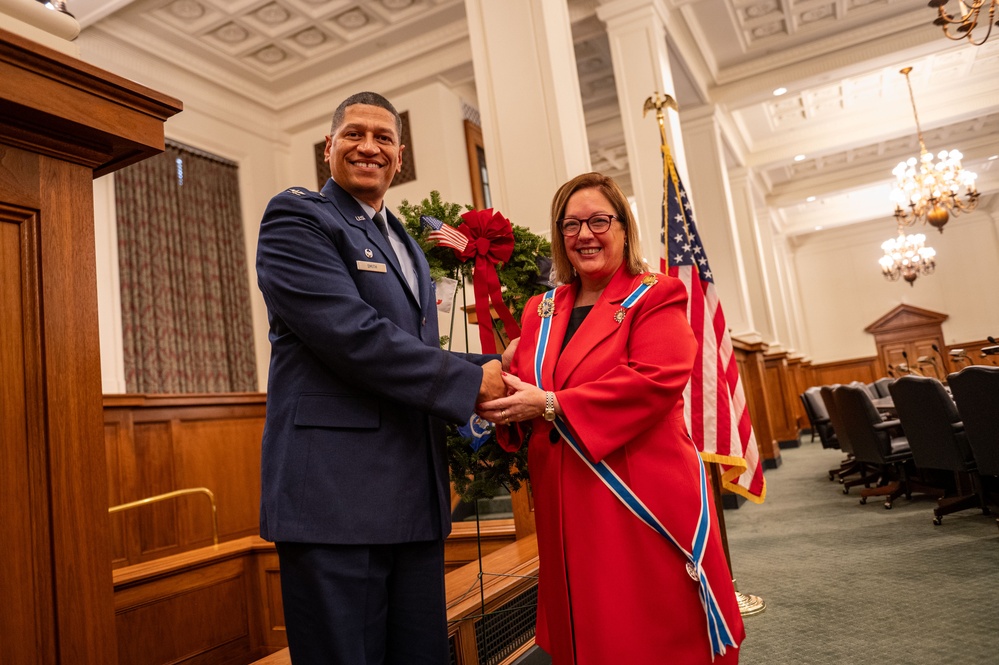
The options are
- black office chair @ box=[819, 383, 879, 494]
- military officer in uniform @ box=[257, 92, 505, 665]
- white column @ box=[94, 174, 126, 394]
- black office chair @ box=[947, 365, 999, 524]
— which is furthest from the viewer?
white column @ box=[94, 174, 126, 394]

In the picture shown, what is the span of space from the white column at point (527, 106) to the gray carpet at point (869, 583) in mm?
2333

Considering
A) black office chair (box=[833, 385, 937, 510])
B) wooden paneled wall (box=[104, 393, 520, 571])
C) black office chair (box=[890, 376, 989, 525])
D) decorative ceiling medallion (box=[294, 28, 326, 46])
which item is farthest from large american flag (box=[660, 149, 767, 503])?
decorative ceiling medallion (box=[294, 28, 326, 46])

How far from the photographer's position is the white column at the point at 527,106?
14.3 feet

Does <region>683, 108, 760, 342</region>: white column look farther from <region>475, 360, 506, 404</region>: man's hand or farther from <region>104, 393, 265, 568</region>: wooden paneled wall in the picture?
<region>475, 360, 506, 404</region>: man's hand

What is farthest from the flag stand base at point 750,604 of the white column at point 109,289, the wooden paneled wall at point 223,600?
the white column at point 109,289

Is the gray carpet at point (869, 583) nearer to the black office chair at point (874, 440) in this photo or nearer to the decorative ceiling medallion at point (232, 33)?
the black office chair at point (874, 440)

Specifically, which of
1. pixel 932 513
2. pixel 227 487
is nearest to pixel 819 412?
pixel 932 513

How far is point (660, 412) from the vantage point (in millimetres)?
1664

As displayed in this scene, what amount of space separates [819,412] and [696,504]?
7868 mm

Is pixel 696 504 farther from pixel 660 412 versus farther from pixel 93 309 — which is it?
pixel 93 309

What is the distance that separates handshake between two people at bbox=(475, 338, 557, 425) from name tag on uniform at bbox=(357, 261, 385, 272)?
310 millimetres

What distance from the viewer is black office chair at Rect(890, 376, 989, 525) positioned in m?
4.52

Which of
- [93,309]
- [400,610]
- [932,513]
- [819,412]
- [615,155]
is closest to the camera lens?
[93,309]

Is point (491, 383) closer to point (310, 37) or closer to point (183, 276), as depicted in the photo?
point (183, 276)
